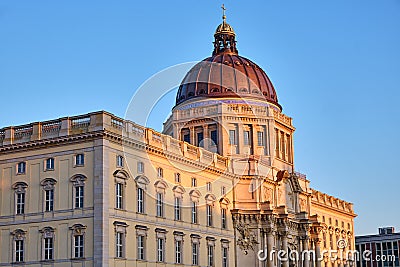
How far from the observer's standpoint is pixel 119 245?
63406 mm

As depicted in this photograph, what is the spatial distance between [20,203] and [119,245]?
10474 mm

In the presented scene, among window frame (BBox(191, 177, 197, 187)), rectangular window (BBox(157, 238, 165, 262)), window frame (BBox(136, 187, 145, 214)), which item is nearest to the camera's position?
window frame (BBox(136, 187, 145, 214))

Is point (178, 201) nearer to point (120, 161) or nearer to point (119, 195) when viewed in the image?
point (119, 195)

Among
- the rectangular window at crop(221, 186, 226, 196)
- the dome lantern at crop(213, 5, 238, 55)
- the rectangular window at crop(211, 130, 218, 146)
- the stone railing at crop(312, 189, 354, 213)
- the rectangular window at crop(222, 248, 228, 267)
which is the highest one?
the dome lantern at crop(213, 5, 238, 55)

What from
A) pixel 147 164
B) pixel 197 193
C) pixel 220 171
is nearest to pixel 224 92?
pixel 220 171

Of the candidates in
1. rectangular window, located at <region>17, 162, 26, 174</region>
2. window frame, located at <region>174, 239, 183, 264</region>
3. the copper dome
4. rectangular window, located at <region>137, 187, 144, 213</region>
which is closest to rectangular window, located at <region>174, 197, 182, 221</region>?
window frame, located at <region>174, 239, 183, 264</region>

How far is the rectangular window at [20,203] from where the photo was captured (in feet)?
215

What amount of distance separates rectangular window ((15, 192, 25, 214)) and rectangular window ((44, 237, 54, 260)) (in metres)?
4.22

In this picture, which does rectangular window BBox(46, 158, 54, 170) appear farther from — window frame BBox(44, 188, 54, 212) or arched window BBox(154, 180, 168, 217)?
arched window BBox(154, 180, 168, 217)

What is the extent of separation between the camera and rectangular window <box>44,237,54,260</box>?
62781 mm

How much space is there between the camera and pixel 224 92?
101812 mm

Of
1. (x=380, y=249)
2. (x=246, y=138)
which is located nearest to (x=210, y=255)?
(x=246, y=138)

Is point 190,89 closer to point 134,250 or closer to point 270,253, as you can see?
point 270,253

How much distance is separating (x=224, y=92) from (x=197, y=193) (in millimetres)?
27355
